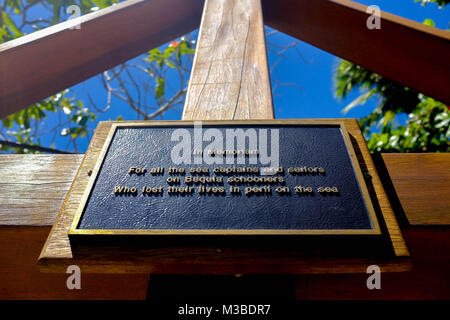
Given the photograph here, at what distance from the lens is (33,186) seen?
3.76ft

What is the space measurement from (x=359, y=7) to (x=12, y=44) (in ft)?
6.61

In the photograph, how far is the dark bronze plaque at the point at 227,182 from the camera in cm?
90

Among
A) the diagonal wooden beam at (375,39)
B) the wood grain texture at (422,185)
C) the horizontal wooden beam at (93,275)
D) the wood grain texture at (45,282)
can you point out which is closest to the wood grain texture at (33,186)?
the horizontal wooden beam at (93,275)

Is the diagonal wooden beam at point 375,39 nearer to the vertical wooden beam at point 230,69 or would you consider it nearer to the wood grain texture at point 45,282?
the vertical wooden beam at point 230,69

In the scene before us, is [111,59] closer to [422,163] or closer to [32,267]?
[32,267]

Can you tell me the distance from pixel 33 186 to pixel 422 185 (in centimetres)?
156

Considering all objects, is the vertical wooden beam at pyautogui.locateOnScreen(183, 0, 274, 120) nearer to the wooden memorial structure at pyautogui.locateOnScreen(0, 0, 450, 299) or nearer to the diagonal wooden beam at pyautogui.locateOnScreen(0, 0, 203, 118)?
the wooden memorial structure at pyautogui.locateOnScreen(0, 0, 450, 299)

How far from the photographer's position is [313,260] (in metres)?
0.83

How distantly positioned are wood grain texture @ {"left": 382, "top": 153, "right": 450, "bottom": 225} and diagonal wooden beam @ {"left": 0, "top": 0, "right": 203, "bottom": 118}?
5.97 feet

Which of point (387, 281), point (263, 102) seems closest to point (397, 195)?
point (387, 281)

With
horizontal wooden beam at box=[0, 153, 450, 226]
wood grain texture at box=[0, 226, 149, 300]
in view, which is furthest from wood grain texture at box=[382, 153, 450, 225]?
wood grain texture at box=[0, 226, 149, 300]

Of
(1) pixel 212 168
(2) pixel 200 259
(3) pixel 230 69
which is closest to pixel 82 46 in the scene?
(3) pixel 230 69

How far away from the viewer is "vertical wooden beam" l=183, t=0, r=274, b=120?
1.34 m

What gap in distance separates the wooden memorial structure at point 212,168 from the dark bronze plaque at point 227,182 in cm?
2
